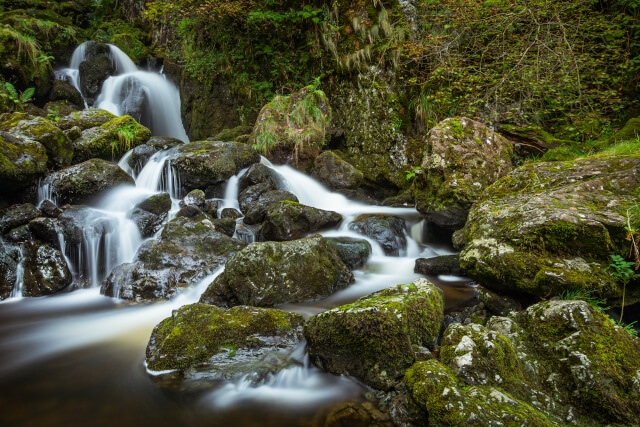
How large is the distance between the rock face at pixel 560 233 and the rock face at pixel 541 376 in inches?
27.6

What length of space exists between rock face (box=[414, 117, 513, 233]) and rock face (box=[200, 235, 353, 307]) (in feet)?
8.20

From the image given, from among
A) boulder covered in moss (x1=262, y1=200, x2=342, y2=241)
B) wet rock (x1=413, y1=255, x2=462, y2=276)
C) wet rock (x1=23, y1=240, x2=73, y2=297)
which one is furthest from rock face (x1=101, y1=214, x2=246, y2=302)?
wet rock (x1=413, y1=255, x2=462, y2=276)

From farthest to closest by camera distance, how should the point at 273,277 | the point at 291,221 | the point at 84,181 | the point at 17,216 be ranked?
1. the point at 84,181
2. the point at 291,221
3. the point at 17,216
4. the point at 273,277

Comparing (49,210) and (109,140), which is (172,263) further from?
(109,140)

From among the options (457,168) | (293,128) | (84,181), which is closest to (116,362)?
(84,181)

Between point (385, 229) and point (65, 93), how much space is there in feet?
42.5

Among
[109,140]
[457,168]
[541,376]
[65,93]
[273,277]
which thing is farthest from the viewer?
[65,93]

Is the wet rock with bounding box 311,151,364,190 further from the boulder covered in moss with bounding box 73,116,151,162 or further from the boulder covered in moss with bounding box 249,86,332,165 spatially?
the boulder covered in moss with bounding box 73,116,151,162

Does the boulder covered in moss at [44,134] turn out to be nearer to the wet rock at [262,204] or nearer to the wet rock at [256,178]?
the wet rock at [256,178]

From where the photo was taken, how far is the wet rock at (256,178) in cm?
862

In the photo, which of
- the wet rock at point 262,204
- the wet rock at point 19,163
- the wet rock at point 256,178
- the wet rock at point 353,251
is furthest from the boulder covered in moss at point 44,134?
the wet rock at point 353,251

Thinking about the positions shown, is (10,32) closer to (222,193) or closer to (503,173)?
(222,193)

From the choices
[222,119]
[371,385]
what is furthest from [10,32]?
[371,385]

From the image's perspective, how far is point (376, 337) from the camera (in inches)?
107
